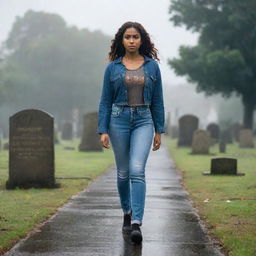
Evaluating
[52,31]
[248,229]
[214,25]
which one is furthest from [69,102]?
[248,229]

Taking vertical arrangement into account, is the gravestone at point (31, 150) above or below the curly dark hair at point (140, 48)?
below

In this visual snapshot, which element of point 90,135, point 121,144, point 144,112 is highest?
point 144,112

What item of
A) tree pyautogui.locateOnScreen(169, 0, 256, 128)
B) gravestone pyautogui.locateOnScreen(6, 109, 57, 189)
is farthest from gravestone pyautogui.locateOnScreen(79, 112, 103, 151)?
gravestone pyautogui.locateOnScreen(6, 109, 57, 189)

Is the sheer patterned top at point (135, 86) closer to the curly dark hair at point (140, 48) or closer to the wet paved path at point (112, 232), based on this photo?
the curly dark hair at point (140, 48)

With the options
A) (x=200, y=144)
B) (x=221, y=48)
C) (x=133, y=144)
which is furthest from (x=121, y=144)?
(x=221, y=48)

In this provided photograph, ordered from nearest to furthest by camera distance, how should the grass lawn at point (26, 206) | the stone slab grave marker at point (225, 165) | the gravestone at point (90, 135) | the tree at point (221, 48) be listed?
the grass lawn at point (26, 206)
the stone slab grave marker at point (225, 165)
the gravestone at point (90, 135)
the tree at point (221, 48)

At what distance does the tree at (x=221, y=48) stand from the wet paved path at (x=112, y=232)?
3144cm

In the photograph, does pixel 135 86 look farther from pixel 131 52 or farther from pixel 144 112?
pixel 131 52

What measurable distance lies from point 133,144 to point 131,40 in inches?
43.3

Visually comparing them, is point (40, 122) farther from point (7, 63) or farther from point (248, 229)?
point (7, 63)

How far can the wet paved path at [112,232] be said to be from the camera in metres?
5.41

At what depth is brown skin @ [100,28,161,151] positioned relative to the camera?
633cm

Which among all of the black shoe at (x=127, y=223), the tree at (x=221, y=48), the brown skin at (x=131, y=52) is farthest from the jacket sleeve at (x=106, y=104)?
the tree at (x=221, y=48)

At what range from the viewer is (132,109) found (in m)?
6.20
